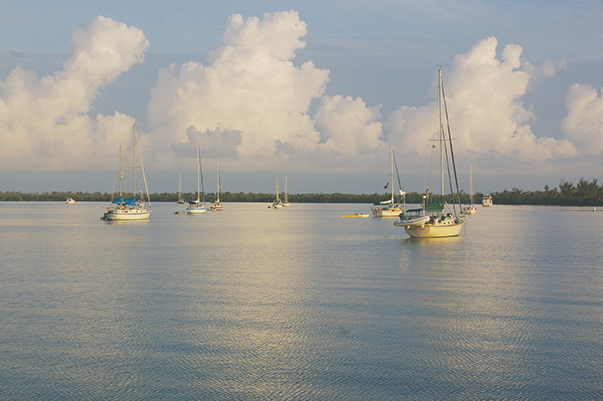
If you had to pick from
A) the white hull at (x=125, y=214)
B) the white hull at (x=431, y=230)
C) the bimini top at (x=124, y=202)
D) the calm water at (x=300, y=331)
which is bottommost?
the calm water at (x=300, y=331)

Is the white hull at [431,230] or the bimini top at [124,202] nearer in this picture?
the white hull at [431,230]

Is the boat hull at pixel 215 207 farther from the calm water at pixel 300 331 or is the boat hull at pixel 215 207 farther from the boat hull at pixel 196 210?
the calm water at pixel 300 331

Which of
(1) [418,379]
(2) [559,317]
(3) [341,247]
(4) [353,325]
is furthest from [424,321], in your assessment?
(3) [341,247]

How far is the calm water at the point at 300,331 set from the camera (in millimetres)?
9133

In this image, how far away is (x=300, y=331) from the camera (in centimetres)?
1297

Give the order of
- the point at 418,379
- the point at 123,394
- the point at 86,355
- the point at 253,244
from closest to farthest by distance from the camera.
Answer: the point at 123,394 < the point at 418,379 < the point at 86,355 < the point at 253,244

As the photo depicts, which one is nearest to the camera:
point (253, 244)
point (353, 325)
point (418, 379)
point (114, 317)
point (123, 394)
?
point (123, 394)

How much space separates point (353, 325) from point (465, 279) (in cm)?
1025

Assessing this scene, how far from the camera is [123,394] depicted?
8.74 metres

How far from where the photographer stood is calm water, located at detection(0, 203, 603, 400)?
360 inches

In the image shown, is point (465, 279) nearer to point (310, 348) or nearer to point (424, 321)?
point (424, 321)

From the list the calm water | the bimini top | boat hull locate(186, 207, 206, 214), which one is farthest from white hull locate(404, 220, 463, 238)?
boat hull locate(186, 207, 206, 214)

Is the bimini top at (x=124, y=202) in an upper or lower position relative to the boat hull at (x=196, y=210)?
upper

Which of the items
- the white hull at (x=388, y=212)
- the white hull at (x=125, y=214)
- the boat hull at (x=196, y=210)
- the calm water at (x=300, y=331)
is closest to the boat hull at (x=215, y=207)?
the boat hull at (x=196, y=210)
